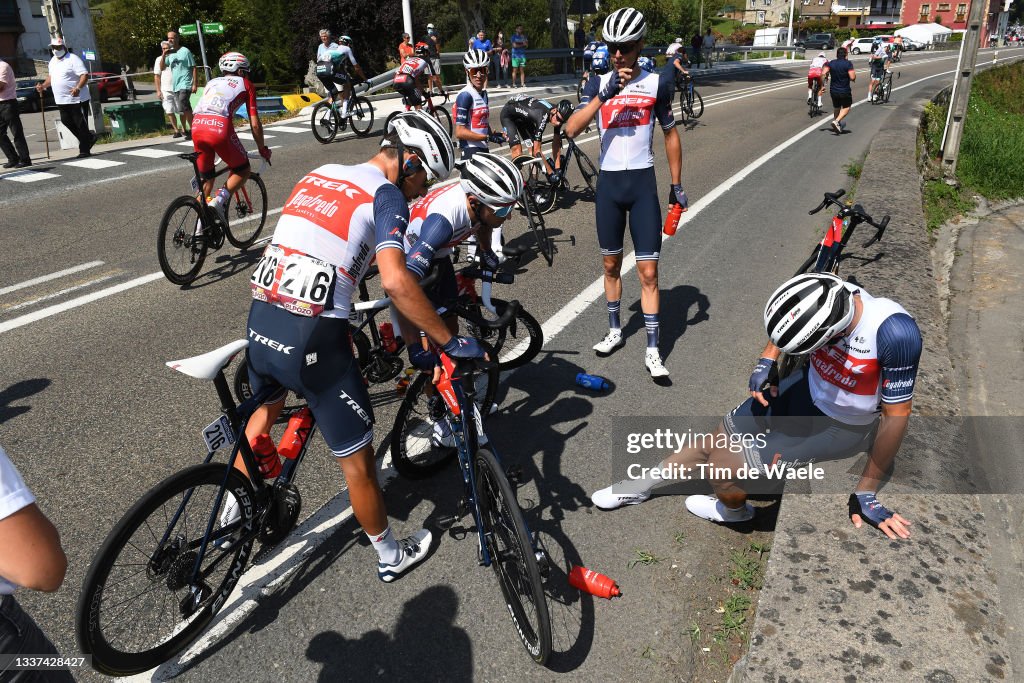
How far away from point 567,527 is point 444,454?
3.14ft

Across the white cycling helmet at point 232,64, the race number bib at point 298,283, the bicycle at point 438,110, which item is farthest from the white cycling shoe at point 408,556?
the bicycle at point 438,110

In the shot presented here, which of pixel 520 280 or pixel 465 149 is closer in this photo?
pixel 520 280

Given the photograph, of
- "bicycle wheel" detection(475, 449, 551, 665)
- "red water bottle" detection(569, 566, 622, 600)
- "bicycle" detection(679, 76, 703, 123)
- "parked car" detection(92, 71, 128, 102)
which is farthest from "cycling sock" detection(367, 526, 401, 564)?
"parked car" detection(92, 71, 128, 102)

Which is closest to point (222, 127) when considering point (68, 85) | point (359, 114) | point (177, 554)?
point (177, 554)

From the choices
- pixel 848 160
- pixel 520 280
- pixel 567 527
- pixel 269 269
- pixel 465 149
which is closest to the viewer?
pixel 269 269

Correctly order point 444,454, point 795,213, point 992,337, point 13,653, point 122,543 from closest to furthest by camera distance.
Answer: point 13,653
point 122,543
point 444,454
point 992,337
point 795,213

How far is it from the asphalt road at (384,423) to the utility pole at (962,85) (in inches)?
156

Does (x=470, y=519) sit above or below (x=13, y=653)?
below

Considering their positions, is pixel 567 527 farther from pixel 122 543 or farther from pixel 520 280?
pixel 520 280

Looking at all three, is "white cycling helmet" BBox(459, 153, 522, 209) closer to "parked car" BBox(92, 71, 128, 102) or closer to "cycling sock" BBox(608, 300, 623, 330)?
"cycling sock" BBox(608, 300, 623, 330)

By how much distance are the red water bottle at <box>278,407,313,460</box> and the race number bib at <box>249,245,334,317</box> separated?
0.67 m

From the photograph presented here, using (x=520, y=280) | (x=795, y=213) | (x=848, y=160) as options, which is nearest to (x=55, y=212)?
(x=520, y=280)

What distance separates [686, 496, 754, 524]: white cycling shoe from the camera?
4.14m

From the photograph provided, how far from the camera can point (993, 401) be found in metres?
6.12
